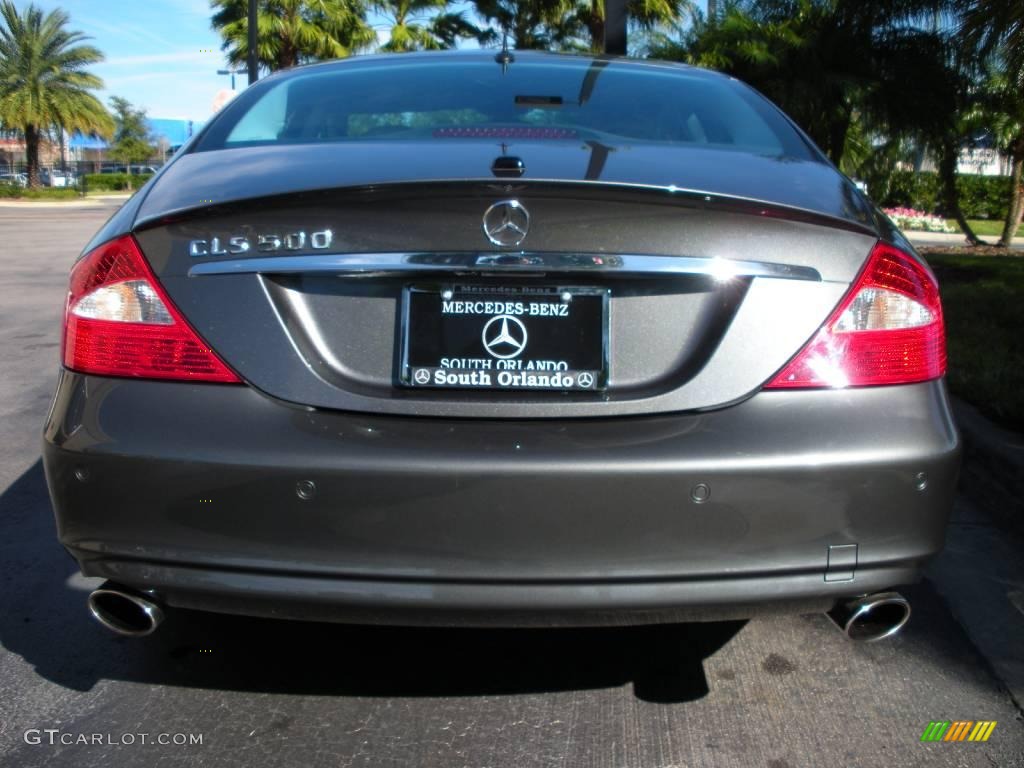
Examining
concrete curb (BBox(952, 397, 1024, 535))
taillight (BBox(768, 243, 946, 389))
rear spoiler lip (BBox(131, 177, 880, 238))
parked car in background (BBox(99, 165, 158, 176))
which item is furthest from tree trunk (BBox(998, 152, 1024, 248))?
parked car in background (BBox(99, 165, 158, 176))

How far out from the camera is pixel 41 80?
48.7 meters

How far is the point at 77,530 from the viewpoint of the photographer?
2213mm

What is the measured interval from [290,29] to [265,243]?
29070mm

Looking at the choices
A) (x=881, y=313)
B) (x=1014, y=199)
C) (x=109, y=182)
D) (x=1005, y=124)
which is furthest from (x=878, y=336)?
(x=109, y=182)

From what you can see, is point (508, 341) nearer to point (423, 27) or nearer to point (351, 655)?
point (351, 655)

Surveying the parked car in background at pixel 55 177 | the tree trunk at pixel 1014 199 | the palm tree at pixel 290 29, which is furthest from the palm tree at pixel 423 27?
the parked car in background at pixel 55 177

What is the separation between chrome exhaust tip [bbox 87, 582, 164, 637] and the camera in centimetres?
227

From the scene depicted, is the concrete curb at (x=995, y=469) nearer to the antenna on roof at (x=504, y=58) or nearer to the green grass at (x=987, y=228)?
the antenna on roof at (x=504, y=58)

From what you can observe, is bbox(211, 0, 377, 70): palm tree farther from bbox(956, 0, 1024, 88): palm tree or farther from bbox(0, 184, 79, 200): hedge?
bbox(956, 0, 1024, 88): palm tree

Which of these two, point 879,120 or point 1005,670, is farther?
point 879,120

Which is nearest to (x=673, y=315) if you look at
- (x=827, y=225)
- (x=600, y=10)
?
(x=827, y=225)

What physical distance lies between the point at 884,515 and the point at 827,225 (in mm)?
595

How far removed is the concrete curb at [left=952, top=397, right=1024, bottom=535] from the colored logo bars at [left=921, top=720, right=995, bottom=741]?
147 centimetres

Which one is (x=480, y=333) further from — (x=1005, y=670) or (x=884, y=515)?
(x=1005, y=670)
